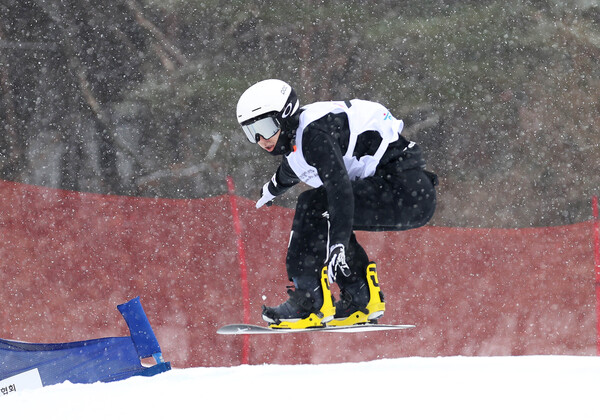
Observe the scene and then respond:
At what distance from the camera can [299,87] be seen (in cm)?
1182

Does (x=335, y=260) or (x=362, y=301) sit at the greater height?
(x=335, y=260)

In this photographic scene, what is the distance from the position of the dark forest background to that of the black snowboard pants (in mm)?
6790

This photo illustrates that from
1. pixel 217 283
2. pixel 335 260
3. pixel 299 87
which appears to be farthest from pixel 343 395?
pixel 299 87

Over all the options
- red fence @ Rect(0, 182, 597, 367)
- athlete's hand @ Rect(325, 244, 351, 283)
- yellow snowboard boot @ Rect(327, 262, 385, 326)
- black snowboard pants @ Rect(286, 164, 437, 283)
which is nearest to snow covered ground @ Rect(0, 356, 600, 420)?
yellow snowboard boot @ Rect(327, 262, 385, 326)

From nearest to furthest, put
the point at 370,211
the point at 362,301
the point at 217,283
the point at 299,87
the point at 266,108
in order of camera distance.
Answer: the point at 266,108 → the point at 370,211 → the point at 362,301 → the point at 217,283 → the point at 299,87

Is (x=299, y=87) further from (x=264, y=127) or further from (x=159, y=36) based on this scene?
(x=264, y=127)

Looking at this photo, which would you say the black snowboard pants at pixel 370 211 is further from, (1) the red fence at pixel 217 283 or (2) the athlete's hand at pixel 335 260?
(1) the red fence at pixel 217 283

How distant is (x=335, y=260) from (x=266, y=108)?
0.84 m

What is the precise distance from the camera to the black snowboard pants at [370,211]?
3.97 metres

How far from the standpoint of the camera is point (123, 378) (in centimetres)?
443

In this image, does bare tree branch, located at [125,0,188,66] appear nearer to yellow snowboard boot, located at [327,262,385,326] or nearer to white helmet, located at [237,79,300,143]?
white helmet, located at [237,79,300,143]

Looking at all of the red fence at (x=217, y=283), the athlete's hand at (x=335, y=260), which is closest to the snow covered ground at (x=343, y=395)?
the athlete's hand at (x=335, y=260)

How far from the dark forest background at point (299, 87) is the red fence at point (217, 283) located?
2824mm

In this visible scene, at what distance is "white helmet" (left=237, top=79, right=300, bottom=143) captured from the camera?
3826mm
